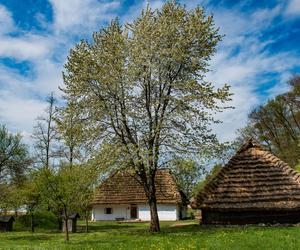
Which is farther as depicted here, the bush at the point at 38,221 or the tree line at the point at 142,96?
the bush at the point at 38,221

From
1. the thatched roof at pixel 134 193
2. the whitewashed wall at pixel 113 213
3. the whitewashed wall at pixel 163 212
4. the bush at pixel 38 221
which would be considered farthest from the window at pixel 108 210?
the bush at pixel 38 221

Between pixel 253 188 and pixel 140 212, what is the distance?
2429cm

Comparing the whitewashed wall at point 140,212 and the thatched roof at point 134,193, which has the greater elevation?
the thatched roof at point 134,193

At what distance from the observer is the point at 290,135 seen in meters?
53.7

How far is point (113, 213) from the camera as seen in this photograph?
51.0 meters

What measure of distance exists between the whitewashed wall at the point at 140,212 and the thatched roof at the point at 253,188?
20.8m

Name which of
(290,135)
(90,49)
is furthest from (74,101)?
(290,135)

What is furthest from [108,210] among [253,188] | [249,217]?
[253,188]

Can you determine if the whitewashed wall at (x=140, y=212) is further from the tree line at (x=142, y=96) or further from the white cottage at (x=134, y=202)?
the tree line at (x=142, y=96)

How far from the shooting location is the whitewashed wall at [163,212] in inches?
1918

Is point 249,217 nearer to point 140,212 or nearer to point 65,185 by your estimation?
point 65,185

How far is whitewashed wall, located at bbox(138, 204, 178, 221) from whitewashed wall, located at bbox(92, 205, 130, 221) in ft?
5.49

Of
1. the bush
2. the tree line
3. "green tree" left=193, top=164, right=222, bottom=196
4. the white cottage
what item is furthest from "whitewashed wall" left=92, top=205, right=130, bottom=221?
the tree line

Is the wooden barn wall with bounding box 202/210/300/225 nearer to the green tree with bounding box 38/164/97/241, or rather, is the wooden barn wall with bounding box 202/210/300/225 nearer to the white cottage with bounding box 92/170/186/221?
the green tree with bounding box 38/164/97/241
